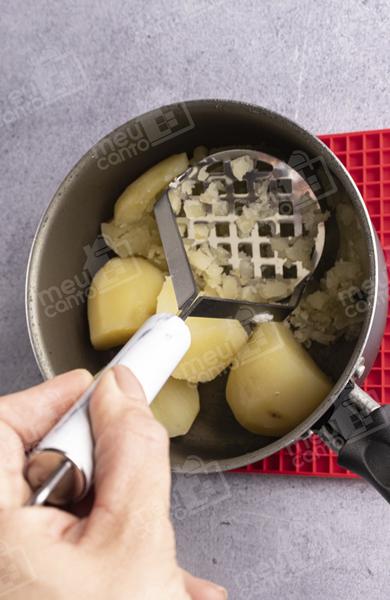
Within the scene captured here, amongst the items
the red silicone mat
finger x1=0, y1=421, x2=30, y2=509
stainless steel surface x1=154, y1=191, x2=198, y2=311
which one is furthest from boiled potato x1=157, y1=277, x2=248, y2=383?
finger x1=0, y1=421, x2=30, y2=509

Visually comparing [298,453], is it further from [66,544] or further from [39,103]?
[39,103]

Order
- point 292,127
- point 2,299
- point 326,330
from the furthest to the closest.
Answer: point 2,299 → point 326,330 → point 292,127

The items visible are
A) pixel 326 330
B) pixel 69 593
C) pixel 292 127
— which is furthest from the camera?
pixel 326 330

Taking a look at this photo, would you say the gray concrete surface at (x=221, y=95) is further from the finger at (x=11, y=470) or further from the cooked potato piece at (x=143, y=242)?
the finger at (x=11, y=470)

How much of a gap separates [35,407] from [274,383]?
0.85 ft

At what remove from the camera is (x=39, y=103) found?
90 cm

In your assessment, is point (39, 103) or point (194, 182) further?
point (39, 103)

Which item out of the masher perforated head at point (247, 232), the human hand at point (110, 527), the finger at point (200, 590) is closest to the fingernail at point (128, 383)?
the human hand at point (110, 527)

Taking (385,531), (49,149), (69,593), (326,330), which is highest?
(49,149)

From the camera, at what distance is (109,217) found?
2.60 feet

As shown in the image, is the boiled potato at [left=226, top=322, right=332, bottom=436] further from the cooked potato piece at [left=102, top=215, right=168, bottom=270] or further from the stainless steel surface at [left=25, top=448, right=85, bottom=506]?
the stainless steel surface at [left=25, top=448, right=85, bottom=506]

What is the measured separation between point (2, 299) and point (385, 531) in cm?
52

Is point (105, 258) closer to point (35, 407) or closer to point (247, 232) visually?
point (247, 232)

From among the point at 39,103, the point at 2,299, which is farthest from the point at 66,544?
the point at 39,103
